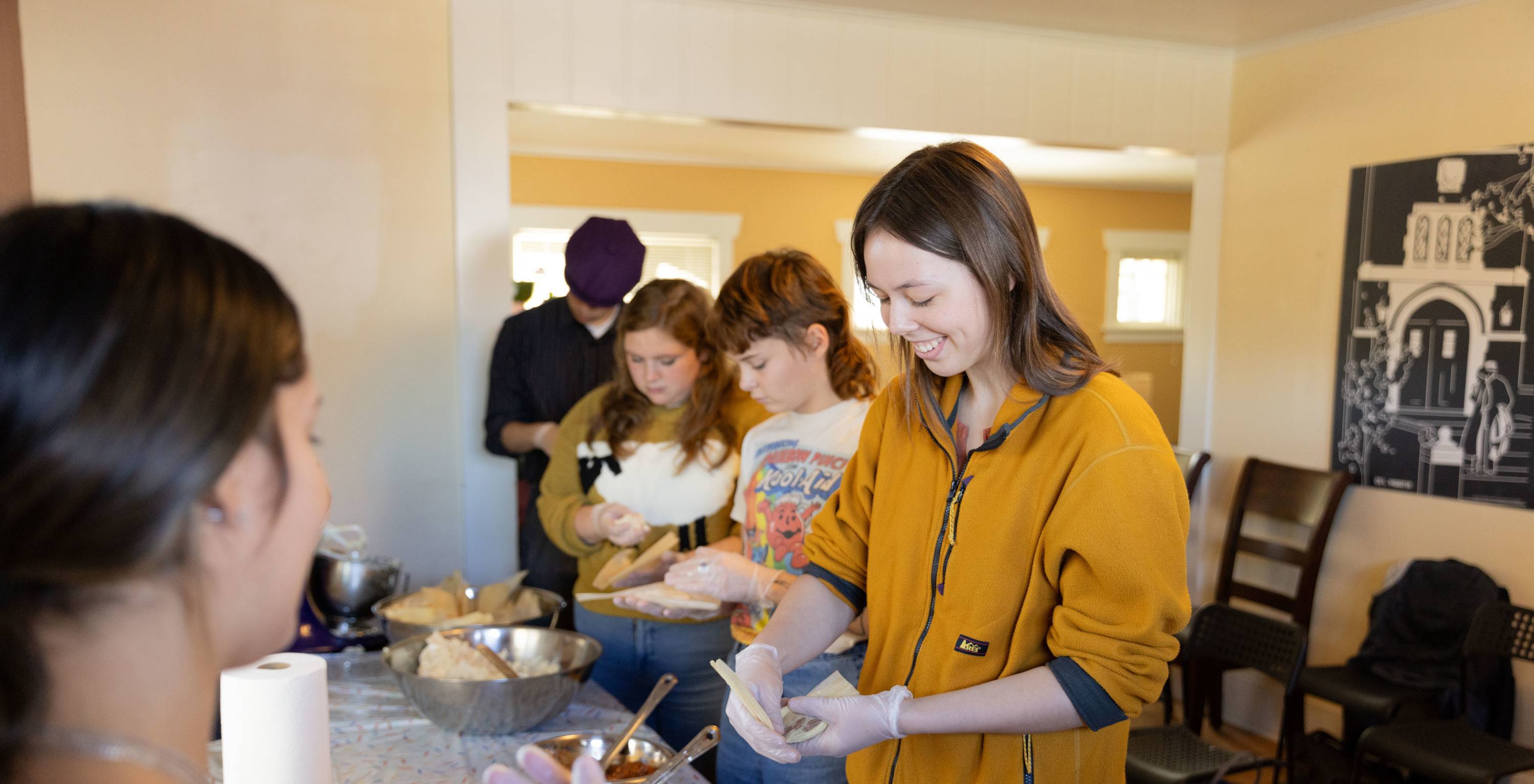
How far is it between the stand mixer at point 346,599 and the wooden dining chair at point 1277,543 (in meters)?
2.55

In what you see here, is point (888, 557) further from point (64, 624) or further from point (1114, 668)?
point (64, 624)

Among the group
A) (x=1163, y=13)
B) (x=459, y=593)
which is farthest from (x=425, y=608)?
(x=1163, y=13)

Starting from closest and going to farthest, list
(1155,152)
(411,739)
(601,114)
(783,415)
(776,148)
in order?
(411,739)
(783,415)
(601,114)
(776,148)
(1155,152)

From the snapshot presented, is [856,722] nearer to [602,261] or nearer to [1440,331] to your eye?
[602,261]

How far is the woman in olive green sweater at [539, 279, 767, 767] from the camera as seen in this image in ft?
6.21

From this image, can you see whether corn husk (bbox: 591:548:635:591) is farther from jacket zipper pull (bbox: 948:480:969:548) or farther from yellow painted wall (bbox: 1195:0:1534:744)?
yellow painted wall (bbox: 1195:0:1534:744)

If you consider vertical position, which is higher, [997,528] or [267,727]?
[997,528]

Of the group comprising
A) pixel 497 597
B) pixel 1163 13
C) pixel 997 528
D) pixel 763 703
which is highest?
pixel 1163 13

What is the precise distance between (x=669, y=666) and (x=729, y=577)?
1.35ft

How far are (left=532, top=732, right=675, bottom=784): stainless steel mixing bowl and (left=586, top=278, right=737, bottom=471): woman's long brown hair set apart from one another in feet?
2.11

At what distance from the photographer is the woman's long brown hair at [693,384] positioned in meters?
1.94

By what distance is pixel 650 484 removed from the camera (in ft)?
6.50

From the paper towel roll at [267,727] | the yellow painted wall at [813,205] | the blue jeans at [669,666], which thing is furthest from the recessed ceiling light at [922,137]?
the paper towel roll at [267,727]

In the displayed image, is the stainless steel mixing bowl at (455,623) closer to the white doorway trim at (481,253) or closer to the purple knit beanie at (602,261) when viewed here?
the white doorway trim at (481,253)
